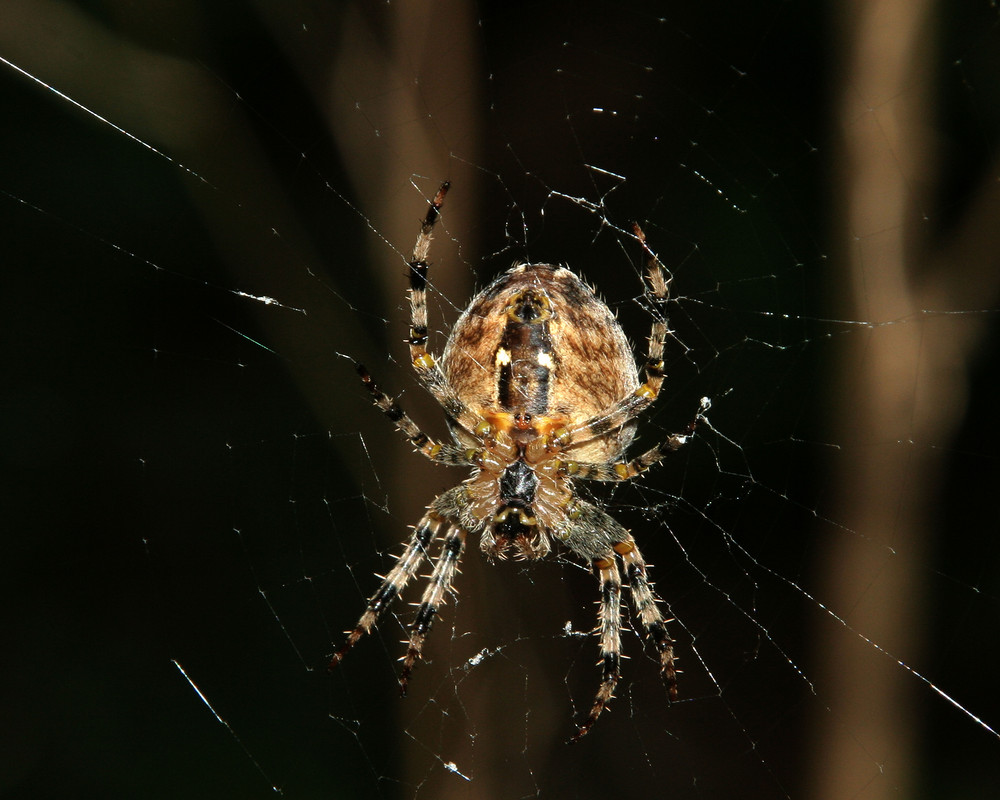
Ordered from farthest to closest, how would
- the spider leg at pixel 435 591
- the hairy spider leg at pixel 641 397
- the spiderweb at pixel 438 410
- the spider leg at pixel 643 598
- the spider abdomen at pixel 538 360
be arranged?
the spiderweb at pixel 438 410, the spider leg at pixel 643 598, the spider leg at pixel 435 591, the spider abdomen at pixel 538 360, the hairy spider leg at pixel 641 397

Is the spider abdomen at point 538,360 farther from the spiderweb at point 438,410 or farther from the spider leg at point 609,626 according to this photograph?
the spiderweb at point 438,410

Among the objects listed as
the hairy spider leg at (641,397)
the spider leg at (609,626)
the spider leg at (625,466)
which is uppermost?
the hairy spider leg at (641,397)

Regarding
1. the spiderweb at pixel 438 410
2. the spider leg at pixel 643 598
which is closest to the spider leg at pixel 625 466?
the spider leg at pixel 643 598

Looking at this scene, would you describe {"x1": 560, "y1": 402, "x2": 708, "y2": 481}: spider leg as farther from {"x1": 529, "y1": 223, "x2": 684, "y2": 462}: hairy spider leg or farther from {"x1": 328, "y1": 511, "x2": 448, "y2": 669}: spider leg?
{"x1": 328, "y1": 511, "x2": 448, "y2": 669}: spider leg

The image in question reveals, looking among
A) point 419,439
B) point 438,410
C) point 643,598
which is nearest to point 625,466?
point 643,598

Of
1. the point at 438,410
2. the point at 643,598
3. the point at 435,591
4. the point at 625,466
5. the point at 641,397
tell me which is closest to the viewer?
the point at 641,397

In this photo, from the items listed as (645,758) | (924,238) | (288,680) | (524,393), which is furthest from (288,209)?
(645,758)

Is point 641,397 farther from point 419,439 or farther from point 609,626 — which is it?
point 609,626
